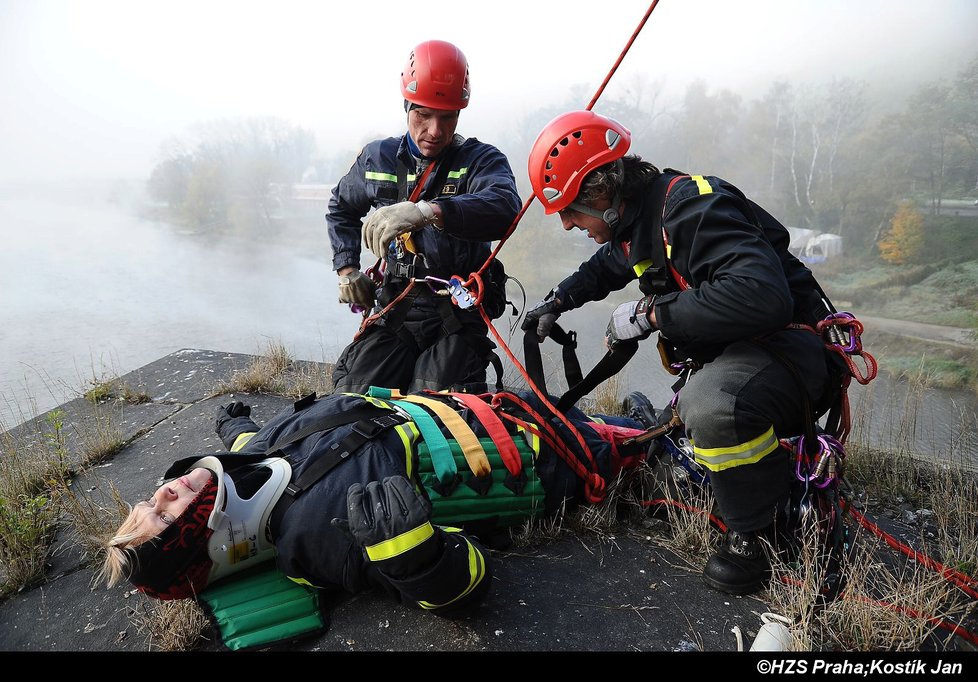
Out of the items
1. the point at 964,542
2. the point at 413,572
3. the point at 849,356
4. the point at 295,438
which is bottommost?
the point at 964,542

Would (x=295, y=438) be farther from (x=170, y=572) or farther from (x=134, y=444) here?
(x=134, y=444)

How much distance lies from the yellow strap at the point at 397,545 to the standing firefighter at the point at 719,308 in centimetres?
120

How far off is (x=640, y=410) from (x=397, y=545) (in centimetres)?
234

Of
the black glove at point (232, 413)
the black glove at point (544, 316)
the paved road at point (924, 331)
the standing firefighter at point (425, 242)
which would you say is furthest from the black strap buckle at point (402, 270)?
the paved road at point (924, 331)

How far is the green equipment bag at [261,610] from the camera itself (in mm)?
2107

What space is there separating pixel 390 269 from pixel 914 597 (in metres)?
3.13

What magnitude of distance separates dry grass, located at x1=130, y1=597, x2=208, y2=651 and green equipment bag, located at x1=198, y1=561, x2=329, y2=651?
1.8 inches

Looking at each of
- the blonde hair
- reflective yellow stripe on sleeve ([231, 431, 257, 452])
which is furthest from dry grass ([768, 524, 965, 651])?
reflective yellow stripe on sleeve ([231, 431, 257, 452])

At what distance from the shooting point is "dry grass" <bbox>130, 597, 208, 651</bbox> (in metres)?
2.11

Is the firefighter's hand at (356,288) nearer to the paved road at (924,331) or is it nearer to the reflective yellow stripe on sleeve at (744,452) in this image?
the reflective yellow stripe on sleeve at (744,452)

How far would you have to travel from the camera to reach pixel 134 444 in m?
4.14

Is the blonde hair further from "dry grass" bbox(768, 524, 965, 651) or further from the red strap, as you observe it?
"dry grass" bbox(768, 524, 965, 651)

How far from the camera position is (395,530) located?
1.86m

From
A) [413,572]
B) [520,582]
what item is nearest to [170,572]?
[413,572]
